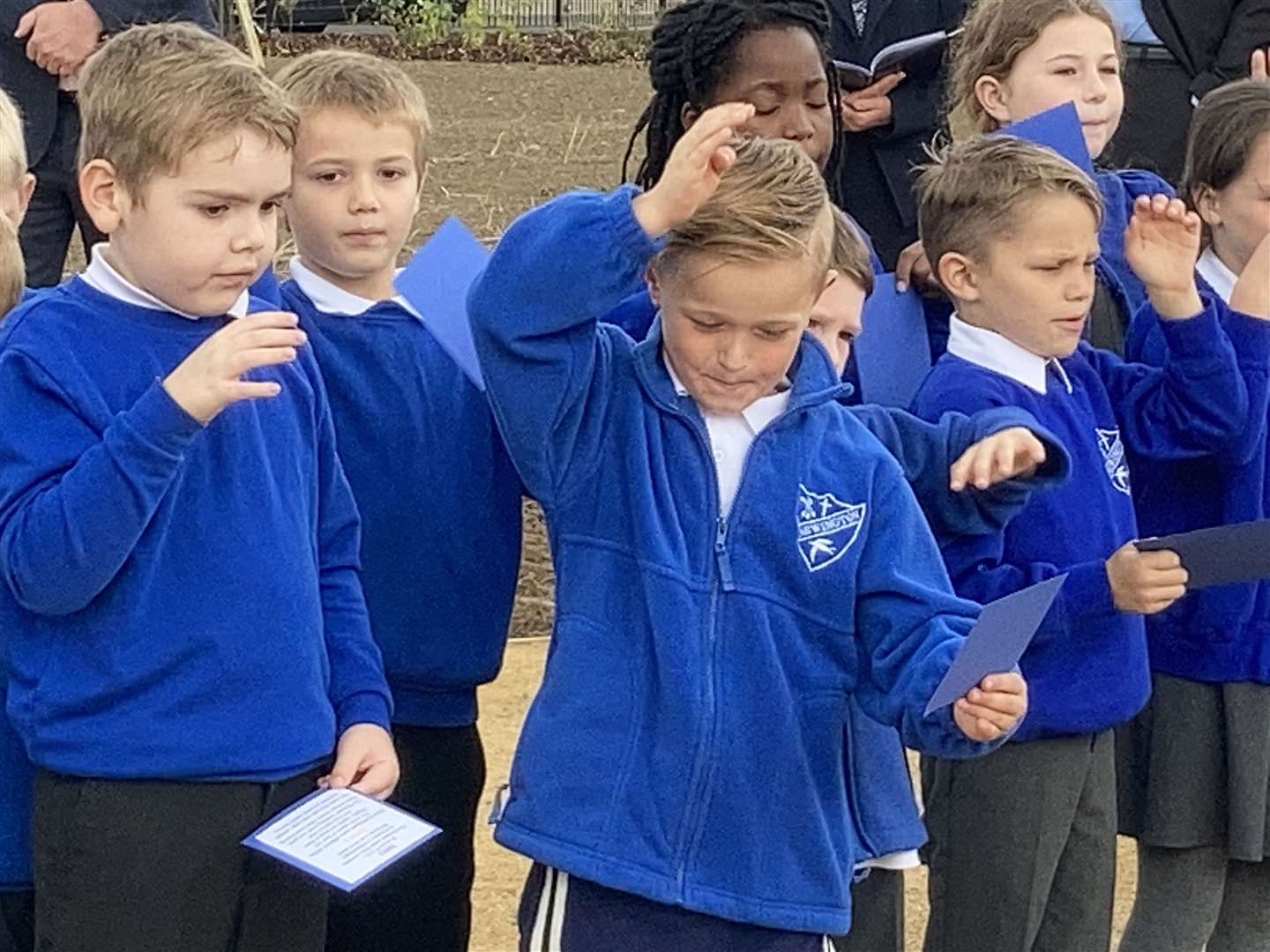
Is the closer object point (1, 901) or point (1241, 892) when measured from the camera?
point (1, 901)

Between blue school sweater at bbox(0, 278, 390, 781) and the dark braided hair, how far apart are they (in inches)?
44.5

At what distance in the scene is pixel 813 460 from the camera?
273 centimetres

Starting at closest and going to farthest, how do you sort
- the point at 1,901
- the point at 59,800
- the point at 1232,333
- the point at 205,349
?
the point at 205,349
the point at 59,800
the point at 1,901
the point at 1232,333

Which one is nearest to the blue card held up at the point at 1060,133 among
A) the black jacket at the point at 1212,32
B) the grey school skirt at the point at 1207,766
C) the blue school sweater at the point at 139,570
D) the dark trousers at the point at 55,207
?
the grey school skirt at the point at 1207,766

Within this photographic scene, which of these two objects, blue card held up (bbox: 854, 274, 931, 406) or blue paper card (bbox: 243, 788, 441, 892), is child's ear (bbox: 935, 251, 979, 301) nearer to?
blue card held up (bbox: 854, 274, 931, 406)

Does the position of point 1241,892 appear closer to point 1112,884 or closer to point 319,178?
point 1112,884

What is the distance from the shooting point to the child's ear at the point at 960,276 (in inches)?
129

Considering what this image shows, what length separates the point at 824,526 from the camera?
8.84 feet

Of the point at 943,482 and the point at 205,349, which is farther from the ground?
the point at 205,349

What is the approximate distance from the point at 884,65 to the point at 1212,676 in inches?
58.1

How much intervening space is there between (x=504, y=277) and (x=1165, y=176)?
11.0 feet

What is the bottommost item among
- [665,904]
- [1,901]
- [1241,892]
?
[1241,892]

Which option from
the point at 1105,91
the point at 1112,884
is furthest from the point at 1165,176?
the point at 1112,884

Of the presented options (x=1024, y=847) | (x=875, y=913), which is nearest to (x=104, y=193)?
(x=875, y=913)
